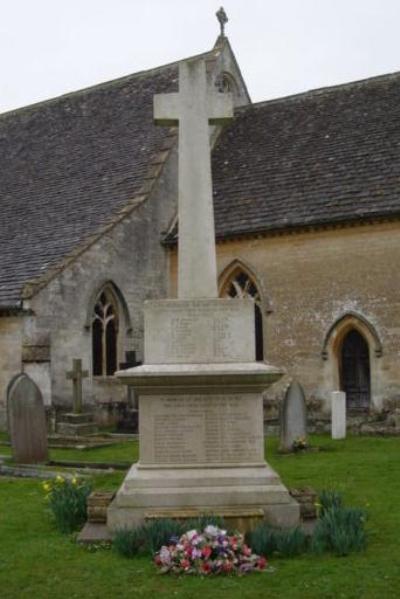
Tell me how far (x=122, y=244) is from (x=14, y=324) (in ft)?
12.8

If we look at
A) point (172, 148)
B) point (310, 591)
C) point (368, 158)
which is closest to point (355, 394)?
point (368, 158)

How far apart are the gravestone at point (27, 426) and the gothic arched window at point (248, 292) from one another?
890cm

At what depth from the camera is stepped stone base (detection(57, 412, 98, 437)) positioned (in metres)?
16.7

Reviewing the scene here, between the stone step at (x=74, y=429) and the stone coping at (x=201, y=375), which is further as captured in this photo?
the stone step at (x=74, y=429)

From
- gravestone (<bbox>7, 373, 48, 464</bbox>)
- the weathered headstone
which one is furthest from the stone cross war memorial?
the weathered headstone

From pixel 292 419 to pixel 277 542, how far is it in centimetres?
736

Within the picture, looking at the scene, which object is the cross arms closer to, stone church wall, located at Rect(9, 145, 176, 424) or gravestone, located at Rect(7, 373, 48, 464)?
gravestone, located at Rect(7, 373, 48, 464)

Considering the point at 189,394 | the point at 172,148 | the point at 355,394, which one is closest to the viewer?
the point at 189,394

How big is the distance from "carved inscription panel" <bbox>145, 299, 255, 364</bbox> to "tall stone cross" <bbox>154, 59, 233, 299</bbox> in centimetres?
23

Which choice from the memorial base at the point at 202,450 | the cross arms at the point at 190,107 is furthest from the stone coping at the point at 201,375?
the cross arms at the point at 190,107

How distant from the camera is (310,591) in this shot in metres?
5.51

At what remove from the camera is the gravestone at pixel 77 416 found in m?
16.8

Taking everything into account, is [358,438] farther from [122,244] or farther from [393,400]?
[122,244]

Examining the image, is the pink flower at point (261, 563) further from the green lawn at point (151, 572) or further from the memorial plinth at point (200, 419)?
the memorial plinth at point (200, 419)
